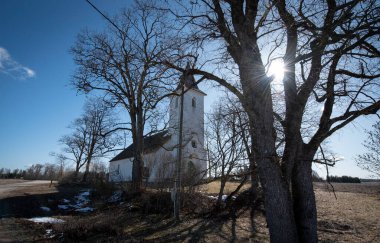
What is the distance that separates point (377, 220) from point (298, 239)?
922cm

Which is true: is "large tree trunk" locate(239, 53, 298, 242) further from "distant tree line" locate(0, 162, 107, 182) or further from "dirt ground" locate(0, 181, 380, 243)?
"distant tree line" locate(0, 162, 107, 182)

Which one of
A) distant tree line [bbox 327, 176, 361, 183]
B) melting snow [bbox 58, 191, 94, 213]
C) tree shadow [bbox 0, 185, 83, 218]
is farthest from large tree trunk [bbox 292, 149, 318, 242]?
distant tree line [bbox 327, 176, 361, 183]

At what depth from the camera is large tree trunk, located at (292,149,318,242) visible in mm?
5391

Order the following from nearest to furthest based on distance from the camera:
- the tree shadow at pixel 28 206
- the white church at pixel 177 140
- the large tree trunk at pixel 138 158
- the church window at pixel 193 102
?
the tree shadow at pixel 28 206, the large tree trunk at pixel 138 158, the white church at pixel 177 140, the church window at pixel 193 102

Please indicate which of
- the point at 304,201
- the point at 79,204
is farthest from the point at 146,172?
the point at 304,201

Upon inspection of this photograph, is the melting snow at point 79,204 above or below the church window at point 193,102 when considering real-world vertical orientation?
below

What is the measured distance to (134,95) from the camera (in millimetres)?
21234

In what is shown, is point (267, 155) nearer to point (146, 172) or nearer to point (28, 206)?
point (28, 206)

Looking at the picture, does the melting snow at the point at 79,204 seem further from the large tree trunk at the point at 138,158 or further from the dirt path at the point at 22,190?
the dirt path at the point at 22,190

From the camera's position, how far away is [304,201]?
5605mm

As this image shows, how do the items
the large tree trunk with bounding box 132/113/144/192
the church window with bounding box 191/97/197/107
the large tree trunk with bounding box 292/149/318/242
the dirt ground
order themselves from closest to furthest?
the large tree trunk with bounding box 292/149/318/242 < the dirt ground < the large tree trunk with bounding box 132/113/144/192 < the church window with bounding box 191/97/197/107

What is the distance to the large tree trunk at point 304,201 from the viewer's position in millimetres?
5391

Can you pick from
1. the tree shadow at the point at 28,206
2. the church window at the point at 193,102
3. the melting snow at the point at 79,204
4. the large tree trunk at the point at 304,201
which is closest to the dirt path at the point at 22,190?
the tree shadow at the point at 28,206

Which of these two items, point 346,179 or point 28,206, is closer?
point 28,206
